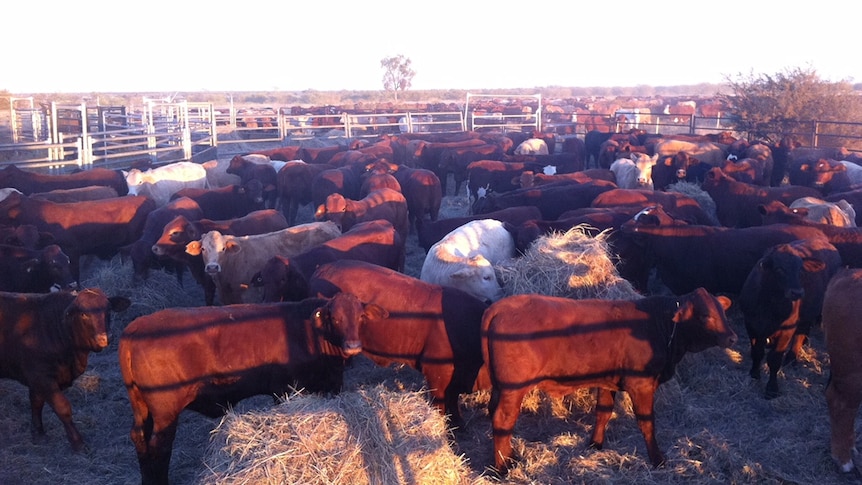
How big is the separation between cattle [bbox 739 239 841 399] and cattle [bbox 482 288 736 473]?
53.7 inches

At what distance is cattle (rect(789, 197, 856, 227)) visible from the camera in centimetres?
891

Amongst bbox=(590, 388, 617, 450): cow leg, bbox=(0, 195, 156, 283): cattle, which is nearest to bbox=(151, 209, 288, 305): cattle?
bbox=(0, 195, 156, 283): cattle

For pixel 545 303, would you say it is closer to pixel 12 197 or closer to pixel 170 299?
pixel 170 299

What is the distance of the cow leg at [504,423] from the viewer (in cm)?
487

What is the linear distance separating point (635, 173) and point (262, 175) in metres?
7.35

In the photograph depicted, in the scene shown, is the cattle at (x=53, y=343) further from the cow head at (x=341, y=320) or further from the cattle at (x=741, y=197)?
the cattle at (x=741, y=197)

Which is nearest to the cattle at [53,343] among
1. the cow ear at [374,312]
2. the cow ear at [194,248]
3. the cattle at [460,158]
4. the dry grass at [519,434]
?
the dry grass at [519,434]

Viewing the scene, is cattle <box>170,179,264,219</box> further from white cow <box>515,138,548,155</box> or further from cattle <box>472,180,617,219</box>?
white cow <box>515,138,548,155</box>

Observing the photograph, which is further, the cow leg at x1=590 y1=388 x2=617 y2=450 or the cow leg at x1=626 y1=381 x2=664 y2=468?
the cow leg at x1=590 y1=388 x2=617 y2=450

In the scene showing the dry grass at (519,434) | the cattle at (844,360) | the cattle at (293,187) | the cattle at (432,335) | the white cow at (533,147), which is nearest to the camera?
the dry grass at (519,434)

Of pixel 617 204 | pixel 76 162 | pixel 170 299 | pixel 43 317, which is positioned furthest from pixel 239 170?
pixel 43 317

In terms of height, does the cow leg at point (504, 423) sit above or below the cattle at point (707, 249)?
below

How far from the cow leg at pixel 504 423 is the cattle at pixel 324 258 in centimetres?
257

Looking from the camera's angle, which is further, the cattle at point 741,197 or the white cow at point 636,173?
the white cow at point 636,173
